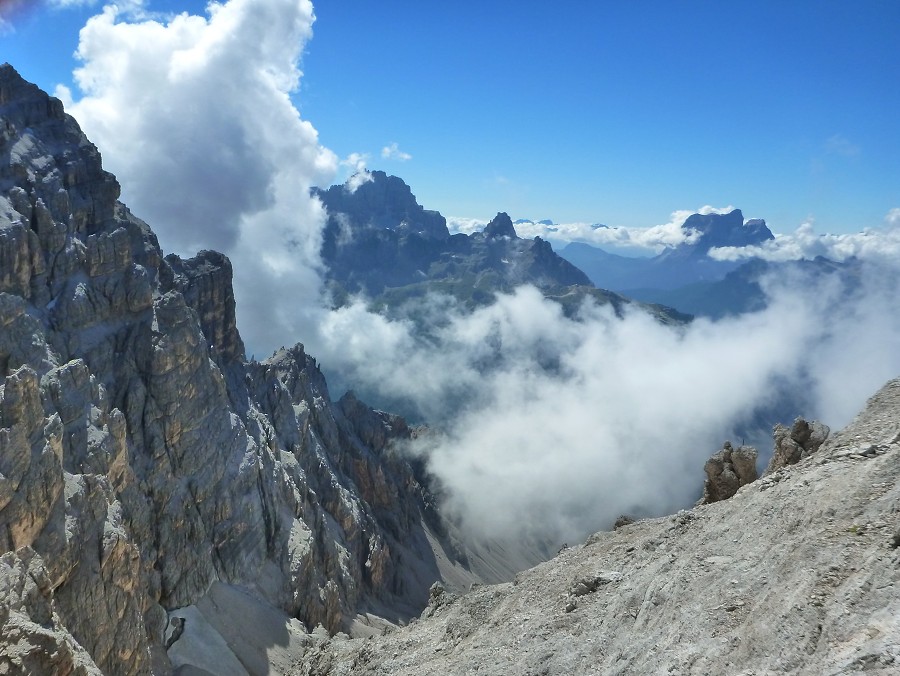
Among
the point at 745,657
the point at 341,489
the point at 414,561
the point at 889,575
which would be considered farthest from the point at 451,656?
the point at 414,561

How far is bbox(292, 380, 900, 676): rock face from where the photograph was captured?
17.0 meters

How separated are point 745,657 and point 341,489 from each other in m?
136

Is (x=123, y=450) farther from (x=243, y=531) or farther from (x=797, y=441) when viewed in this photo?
(x=797, y=441)

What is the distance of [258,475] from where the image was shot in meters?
109

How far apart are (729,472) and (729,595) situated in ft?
90.0

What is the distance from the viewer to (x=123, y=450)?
77750 millimetres

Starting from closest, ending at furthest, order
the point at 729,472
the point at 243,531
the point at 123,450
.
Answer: the point at 729,472 → the point at 123,450 → the point at 243,531

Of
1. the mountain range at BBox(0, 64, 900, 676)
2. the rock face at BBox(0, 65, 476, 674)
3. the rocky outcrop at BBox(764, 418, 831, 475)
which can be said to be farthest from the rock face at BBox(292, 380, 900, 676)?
the rock face at BBox(0, 65, 476, 674)

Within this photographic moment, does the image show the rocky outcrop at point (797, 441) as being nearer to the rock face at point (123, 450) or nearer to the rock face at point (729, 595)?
the rock face at point (729, 595)

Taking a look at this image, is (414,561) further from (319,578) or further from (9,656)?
(9,656)

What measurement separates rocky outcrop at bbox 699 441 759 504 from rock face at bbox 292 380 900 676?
28.4 ft

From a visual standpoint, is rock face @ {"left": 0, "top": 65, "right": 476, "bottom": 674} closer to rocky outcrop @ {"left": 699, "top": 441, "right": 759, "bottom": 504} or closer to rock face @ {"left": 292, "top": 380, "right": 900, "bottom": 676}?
rock face @ {"left": 292, "top": 380, "right": 900, "bottom": 676}

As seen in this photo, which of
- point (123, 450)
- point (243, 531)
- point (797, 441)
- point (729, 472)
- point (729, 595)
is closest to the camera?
point (729, 595)

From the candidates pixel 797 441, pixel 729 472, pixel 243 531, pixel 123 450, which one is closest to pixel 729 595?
pixel 797 441
